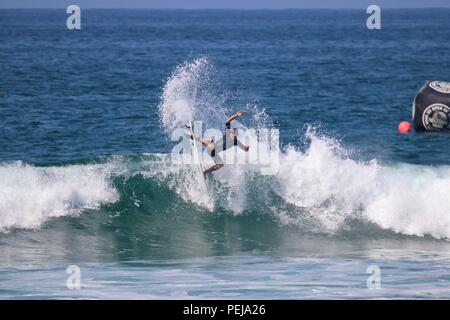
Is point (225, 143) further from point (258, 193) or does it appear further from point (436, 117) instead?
point (436, 117)

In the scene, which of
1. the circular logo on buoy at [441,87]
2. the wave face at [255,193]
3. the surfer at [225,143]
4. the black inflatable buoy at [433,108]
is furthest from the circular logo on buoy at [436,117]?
the surfer at [225,143]

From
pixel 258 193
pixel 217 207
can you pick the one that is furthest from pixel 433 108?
pixel 217 207

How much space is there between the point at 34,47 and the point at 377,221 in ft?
186

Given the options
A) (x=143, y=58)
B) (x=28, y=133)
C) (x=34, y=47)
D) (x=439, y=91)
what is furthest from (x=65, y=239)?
(x=34, y=47)

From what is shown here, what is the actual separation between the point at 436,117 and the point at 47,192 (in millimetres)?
9688

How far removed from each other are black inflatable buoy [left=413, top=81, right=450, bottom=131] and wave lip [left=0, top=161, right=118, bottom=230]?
7856mm

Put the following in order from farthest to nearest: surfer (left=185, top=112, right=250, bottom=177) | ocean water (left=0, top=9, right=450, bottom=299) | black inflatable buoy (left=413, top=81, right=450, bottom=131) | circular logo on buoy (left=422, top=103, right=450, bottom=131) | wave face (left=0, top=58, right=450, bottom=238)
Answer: circular logo on buoy (left=422, top=103, right=450, bottom=131) → black inflatable buoy (left=413, top=81, right=450, bottom=131) → wave face (left=0, top=58, right=450, bottom=238) → surfer (left=185, top=112, right=250, bottom=177) → ocean water (left=0, top=9, right=450, bottom=299)

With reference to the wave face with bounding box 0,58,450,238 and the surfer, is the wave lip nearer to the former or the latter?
the wave face with bounding box 0,58,450,238

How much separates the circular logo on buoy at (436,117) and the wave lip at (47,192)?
26.2 ft

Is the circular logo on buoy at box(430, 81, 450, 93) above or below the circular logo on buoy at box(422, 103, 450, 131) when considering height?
above

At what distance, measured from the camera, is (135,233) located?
67.6 feet

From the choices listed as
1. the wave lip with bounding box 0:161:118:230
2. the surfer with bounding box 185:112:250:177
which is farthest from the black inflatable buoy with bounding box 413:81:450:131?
the wave lip with bounding box 0:161:118:230

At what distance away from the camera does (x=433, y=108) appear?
2181 cm

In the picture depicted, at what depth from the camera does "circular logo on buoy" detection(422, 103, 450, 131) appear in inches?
855
